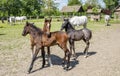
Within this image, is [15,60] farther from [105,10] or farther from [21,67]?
[105,10]

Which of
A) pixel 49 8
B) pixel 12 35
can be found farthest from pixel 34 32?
pixel 49 8

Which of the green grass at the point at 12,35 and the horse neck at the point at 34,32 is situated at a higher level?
the horse neck at the point at 34,32

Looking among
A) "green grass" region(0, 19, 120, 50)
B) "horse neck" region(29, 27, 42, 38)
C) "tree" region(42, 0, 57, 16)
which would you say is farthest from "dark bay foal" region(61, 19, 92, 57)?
"tree" region(42, 0, 57, 16)

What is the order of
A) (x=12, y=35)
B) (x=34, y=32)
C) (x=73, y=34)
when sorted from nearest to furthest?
1. (x=34, y=32)
2. (x=73, y=34)
3. (x=12, y=35)

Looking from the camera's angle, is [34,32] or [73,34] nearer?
[34,32]

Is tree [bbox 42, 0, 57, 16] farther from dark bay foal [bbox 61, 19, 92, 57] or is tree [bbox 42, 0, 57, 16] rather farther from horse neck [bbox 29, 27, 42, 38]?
horse neck [bbox 29, 27, 42, 38]

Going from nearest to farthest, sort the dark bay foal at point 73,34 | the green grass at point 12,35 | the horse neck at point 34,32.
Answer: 1. the horse neck at point 34,32
2. the dark bay foal at point 73,34
3. the green grass at point 12,35

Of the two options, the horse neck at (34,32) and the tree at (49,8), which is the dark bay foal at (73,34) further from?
the tree at (49,8)

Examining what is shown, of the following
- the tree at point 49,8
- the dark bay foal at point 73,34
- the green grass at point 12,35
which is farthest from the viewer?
the tree at point 49,8

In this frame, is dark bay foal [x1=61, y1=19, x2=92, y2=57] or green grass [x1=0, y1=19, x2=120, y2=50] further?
green grass [x1=0, y1=19, x2=120, y2=50]

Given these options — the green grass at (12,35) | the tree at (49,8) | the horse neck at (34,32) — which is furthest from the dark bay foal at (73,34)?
the tree at (49,8)

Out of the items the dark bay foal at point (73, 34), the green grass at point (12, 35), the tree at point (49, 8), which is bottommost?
the tree at point (49, 8)

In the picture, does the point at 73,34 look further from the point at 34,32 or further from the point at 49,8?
the point at 49,8

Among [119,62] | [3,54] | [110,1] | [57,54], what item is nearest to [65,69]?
[119,62]
